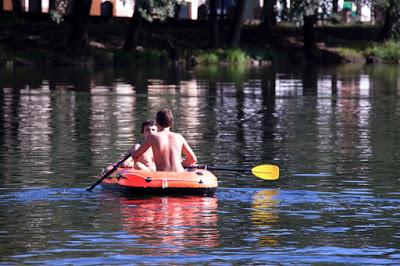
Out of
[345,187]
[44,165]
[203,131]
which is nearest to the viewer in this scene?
[345,187]

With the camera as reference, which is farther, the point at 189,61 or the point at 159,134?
the point at 189,61

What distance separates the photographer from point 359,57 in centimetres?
8088

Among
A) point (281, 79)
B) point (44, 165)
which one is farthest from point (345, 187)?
point (281, 79)

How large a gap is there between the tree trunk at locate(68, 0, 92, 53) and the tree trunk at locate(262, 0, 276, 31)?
1286 centimetres

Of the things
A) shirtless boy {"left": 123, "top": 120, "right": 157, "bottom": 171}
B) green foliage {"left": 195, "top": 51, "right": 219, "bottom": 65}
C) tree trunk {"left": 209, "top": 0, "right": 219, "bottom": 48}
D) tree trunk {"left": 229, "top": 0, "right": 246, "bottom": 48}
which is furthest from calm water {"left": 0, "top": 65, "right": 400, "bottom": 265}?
tree trunk {"left": 209, "top": 0, "right": 219, "bottom": 48}

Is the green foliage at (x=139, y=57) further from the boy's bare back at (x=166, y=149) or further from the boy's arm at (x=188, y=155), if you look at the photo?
the boy's bare back at (x=166, y=149)

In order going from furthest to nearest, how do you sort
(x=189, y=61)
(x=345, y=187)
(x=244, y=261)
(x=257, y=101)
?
(x=189, y=61) < (x=257, y=101) < (x=345, y=187) < (x=244, y=261)

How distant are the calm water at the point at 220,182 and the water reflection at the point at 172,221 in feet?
0.07

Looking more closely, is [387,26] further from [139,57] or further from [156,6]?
[156,6]

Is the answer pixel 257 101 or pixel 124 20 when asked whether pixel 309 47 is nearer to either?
pixel 124 20

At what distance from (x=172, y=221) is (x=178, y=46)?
6090 cm

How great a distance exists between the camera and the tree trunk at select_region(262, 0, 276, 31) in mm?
77125

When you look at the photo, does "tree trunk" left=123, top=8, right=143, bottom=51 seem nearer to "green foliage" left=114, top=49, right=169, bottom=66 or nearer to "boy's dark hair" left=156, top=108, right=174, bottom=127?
"green foliage" left=114, top=49, right=169, bottom=66

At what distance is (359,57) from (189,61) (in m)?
13.1
